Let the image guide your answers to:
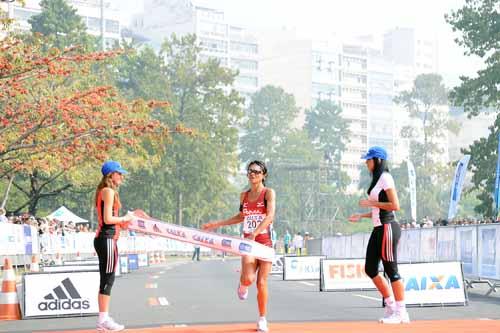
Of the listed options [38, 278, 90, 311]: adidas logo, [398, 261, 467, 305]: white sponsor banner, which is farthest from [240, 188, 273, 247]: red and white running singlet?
[398, 261, 467, 305]: white sponsor banner

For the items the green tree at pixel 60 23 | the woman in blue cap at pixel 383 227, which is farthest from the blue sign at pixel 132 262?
the green tree at pixel 60 23

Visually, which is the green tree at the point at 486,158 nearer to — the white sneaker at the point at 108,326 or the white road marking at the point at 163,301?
the white road marking at the point at 163,301

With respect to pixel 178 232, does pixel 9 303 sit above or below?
below

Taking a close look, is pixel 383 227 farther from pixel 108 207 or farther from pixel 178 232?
pixel 108 207

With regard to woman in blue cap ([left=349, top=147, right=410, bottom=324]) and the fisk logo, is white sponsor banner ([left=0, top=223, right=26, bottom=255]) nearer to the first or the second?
the fisk logo

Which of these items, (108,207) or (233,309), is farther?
(233,309)

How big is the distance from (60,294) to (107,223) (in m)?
4.79

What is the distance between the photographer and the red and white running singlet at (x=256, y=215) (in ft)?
44.5

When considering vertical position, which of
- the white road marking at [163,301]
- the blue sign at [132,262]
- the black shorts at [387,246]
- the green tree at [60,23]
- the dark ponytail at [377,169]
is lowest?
the blue sign at [132,262]

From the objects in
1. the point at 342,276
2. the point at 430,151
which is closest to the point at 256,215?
the point at 342,276

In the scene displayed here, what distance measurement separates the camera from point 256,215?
44.8 ft

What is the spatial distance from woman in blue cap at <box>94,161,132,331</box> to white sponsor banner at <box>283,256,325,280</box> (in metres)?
19.4

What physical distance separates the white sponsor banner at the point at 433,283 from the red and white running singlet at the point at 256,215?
611 cm

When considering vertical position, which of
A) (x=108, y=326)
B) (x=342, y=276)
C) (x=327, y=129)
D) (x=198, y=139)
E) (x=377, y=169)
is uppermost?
(x=327, y=129)
